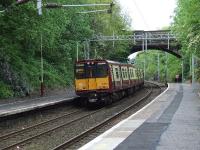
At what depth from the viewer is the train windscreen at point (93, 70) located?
35.1 meters

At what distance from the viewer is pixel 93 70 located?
35.2 m

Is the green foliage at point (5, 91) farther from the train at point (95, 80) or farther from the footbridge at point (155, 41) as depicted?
the footbridge at point (155, 41)

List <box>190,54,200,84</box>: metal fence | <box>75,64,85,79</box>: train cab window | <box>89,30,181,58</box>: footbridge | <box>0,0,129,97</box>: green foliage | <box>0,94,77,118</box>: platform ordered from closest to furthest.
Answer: <box>0,94,77,118</box>: platform
<box>75,64,85,79</box>: train cab window
<box>0,0,129,97</box>: green foliage
<box>190,54,200,84</box>: metal fence
<box>89,30,181,58</box>: footbridge

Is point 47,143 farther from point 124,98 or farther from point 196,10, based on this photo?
point 124,98

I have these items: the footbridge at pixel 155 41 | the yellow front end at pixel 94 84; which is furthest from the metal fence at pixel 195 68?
the yellow front end at pixel 94 84

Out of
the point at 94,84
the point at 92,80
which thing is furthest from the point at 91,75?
the point at 94,84

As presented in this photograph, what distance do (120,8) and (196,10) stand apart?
168 ft

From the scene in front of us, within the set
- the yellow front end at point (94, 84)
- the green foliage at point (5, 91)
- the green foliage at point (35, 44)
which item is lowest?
the green foliage at point (5, 91)

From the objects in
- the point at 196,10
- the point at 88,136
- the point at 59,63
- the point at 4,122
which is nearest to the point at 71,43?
the point at 59,63

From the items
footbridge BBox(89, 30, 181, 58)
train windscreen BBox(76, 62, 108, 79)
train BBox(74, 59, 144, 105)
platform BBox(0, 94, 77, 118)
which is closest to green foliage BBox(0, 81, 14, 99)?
platform BBox(0, 94, 77, 118)

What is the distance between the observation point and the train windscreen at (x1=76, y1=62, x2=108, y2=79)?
115 ft

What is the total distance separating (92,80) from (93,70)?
67cm

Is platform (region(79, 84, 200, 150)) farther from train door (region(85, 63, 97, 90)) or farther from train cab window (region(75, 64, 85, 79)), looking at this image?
train cab window (region(75, 64, 85, 79))

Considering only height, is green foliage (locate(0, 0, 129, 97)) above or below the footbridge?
below
